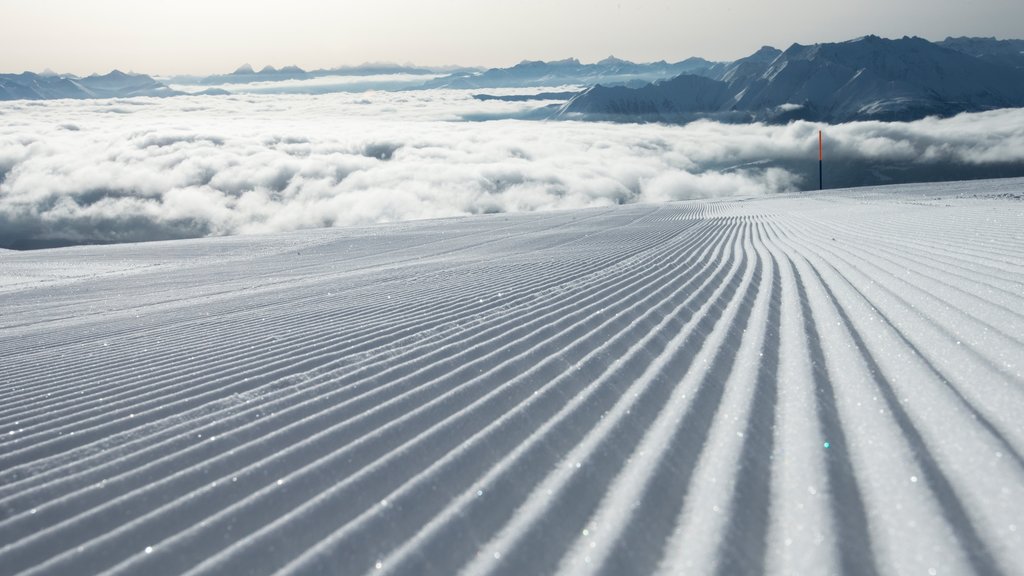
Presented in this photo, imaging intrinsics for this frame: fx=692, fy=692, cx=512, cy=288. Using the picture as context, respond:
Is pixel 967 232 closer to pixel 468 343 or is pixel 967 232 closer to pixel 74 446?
pixel 468 343

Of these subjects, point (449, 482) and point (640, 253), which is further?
point (640, 253)

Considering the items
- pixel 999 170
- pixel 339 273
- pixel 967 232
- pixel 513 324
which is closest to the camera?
pixel 513 324

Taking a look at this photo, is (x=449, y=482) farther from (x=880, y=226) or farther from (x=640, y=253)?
(x=880, y=226)

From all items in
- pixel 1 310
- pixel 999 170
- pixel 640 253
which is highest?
pixel 999 170

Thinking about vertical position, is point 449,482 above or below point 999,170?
below

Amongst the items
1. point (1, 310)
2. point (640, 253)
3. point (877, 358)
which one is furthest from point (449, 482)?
point (1, 310)

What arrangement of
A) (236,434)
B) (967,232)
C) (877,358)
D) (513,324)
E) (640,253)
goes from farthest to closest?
→ (640,253)
(967,232)
(513,324)
(877,358)
(236,434)
